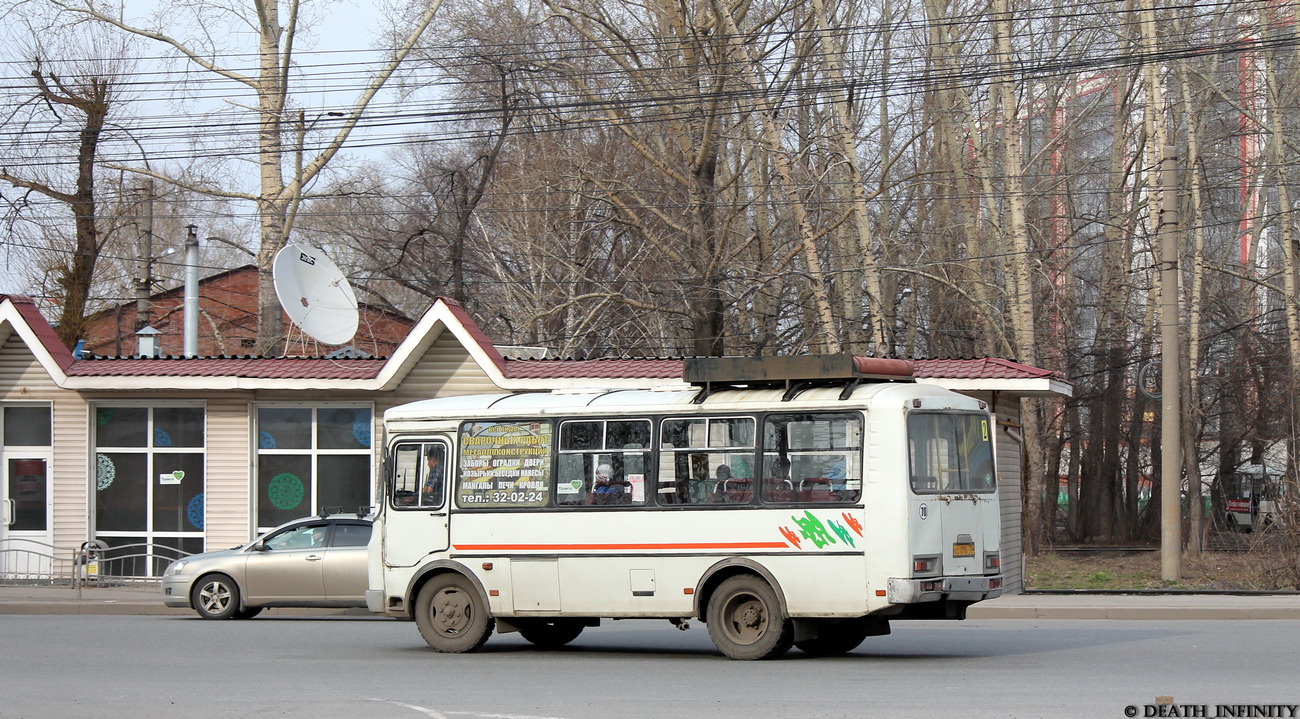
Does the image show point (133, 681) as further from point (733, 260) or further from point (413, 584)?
point (733, 260)

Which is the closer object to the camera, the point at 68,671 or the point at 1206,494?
the point at 68,671

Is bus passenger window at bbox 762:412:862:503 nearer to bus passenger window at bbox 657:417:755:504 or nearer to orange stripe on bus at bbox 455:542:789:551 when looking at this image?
bus passenger window at bbox 657:417:755:504

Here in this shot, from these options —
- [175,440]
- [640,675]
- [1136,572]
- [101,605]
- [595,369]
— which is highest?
[595,369]

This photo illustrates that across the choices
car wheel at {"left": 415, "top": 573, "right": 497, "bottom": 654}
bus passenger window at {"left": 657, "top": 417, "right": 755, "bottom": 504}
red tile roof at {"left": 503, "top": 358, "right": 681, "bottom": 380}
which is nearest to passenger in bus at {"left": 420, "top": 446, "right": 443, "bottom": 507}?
car wheel at {"left": 415, "top": 573, "right": 497, "bottom": 654}

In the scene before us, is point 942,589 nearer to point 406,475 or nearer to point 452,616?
point 452,616

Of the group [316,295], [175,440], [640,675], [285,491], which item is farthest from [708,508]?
[175,440]

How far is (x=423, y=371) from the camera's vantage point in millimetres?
24656

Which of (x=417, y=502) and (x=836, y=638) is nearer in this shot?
(x=836, y=638)

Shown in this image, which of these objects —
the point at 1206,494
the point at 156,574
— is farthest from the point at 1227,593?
the point at 1206,494

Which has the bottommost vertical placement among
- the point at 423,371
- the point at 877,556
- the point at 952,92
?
the point at 877,556

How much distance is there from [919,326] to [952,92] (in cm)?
722

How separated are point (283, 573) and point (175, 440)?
24.6 feet

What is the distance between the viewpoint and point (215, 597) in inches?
763

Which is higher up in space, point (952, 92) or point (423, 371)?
point (952, 92)
